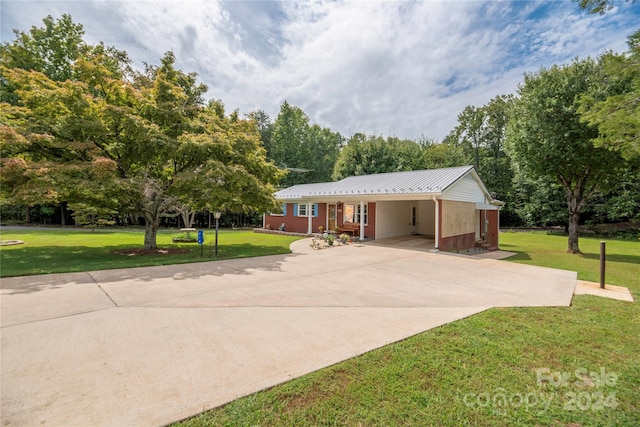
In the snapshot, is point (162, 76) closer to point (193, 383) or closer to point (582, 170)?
point (193, 383)

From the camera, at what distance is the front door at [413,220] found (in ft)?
60.7

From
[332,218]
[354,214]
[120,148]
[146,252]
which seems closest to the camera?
[120,148]

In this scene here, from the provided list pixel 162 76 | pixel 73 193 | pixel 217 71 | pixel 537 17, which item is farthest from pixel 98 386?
pixel 217 71

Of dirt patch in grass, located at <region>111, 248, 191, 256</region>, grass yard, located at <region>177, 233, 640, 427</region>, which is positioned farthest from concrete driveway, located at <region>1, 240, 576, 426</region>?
dirt patch in grass, located at <region>111, 248, 191, 256</region>

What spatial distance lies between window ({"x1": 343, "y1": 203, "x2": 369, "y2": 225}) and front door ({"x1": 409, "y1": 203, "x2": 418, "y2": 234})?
414cm

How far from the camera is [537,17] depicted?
8.71 m

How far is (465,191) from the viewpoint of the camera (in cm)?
1450

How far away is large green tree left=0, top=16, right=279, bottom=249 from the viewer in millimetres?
8570

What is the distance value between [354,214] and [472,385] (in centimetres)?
1390

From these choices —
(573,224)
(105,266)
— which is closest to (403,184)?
(573,224)

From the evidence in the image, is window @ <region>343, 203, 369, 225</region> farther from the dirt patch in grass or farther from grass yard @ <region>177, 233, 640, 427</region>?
grass yard @ <region>177, 233, 640, 427</region>

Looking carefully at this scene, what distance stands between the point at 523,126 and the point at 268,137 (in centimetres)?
2956

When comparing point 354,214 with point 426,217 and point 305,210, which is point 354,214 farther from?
point 426,217

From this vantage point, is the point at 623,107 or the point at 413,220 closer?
the point at 623,107
